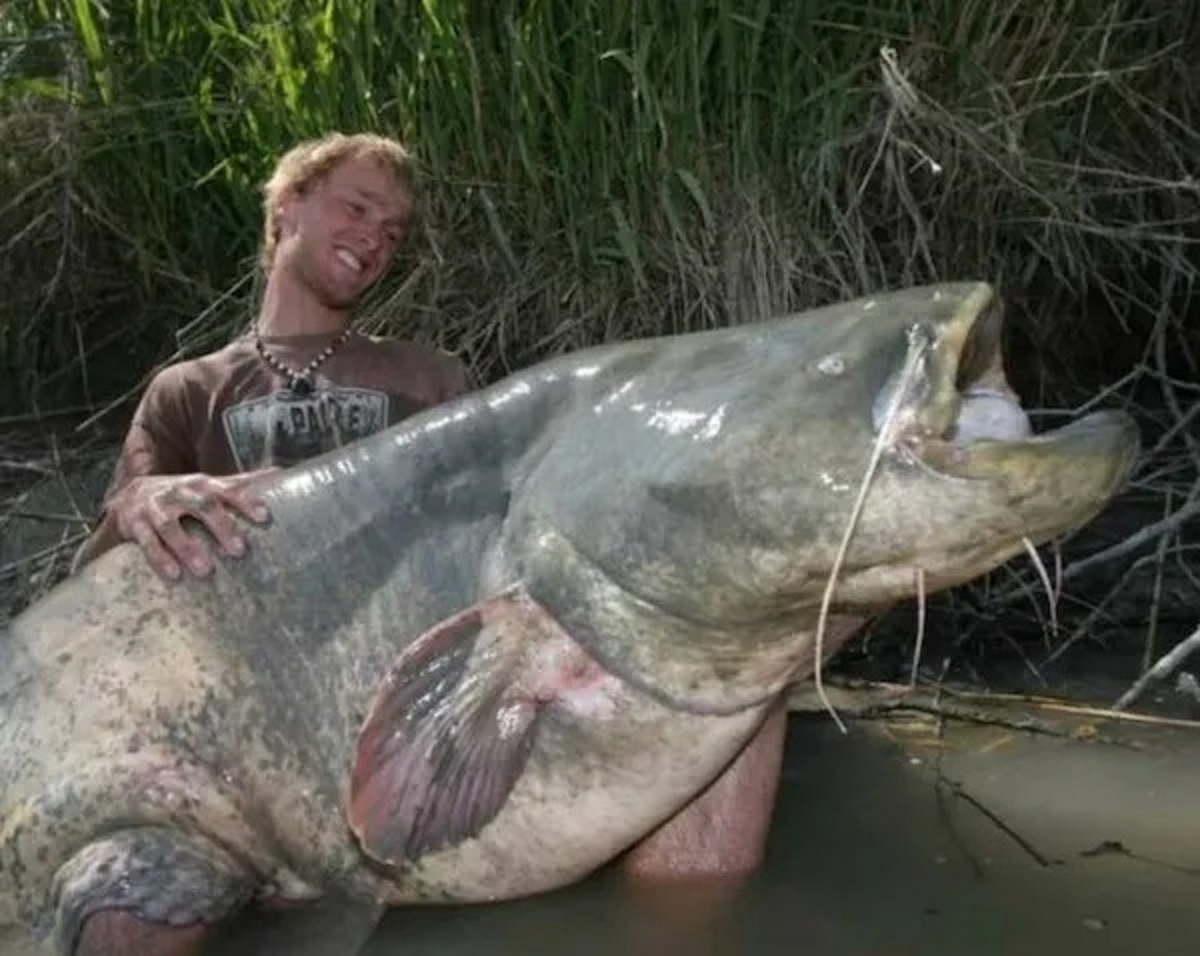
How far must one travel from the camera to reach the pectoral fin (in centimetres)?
254

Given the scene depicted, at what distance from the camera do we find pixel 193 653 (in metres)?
2.73

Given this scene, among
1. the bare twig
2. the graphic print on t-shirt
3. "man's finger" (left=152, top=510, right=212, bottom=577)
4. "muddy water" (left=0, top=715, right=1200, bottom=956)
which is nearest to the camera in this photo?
"muddy water" (left=0, top=715, right=1200, bottom=956)

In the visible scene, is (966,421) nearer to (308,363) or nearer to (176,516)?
(176,516)

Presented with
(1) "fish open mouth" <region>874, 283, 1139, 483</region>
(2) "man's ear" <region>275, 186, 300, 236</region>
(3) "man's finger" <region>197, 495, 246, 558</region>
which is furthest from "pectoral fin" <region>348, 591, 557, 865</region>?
(2) "man's ear" <region>275, 186, 300, 236</region>

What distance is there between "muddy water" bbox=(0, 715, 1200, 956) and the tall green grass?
117cm

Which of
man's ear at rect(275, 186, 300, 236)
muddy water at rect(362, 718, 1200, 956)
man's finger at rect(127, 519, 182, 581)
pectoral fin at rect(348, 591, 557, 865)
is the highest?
man's ear at rect(275, 186, 300, 236)

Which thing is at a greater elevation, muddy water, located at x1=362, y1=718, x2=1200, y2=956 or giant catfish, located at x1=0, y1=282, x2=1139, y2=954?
giant catfish, located at x1=0, y1=282, x2=1139, y2=954

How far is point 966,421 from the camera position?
7.50 feet

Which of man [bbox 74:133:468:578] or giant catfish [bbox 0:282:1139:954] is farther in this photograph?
man [bbox 74:133:468:578]

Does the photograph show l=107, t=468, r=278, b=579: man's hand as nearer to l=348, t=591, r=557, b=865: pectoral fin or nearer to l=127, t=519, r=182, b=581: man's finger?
l=127, t=519, r=182, b=581: man's finger

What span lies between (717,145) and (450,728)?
1892 mm

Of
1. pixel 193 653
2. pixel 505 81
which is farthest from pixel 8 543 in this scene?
pixel 193 653

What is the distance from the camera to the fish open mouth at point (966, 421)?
2199mm

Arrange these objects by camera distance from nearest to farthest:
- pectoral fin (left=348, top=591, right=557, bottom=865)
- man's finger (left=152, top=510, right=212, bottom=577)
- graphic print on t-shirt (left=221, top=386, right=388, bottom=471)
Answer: pectoral fin (left=348, top=591, right=557, bottom=865) → man's finger (left=152, top=510, right=212, bottom=577) → graphic print on t-shirt (left=221, top=386, right=388, bottom=471)
